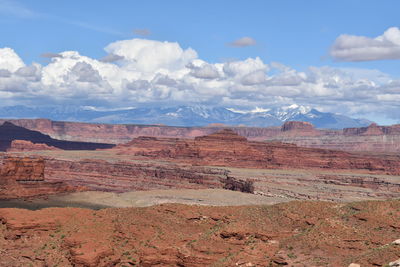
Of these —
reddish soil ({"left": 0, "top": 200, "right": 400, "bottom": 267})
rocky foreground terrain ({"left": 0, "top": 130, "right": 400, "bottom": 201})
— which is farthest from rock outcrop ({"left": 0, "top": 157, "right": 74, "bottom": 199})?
reddish soil ({"left": 0, "top": 200, "right": 400, "bottom": 267})

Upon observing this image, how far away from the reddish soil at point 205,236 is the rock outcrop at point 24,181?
67038 millimetres

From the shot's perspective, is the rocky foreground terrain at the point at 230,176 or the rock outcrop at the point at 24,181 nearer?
the rock outcrop at the point at 24,181

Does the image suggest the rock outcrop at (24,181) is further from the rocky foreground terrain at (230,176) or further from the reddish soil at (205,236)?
the reddish soil at (205,236)

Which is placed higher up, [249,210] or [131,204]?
[249,210]

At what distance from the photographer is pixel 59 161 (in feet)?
646

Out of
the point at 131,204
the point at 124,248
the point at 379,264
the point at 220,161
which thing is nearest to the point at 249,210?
the point at 124,248

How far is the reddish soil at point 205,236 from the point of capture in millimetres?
46906

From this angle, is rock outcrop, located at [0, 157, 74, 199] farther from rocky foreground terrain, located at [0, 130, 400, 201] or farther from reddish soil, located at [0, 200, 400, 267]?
reddish soil, located at [0, 200, 400, 267]

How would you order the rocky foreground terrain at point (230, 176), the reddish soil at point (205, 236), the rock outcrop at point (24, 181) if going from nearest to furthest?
the reddish soil at point (205, 236) < the rock outcrop at point (24, 181) < the rocky foreground terrain at point (230, 176)

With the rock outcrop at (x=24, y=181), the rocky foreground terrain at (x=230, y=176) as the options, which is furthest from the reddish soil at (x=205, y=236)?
the rocky foreground terrain at (x=230, y=176)

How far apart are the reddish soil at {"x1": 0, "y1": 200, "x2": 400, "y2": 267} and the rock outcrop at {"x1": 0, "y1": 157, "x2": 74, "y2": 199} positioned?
67.0 meters

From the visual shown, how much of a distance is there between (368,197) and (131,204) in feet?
181

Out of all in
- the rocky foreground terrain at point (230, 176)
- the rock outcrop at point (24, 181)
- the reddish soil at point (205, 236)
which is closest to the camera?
the reddish soil at point (205, 236)

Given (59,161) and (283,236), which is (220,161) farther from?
(283,236)
